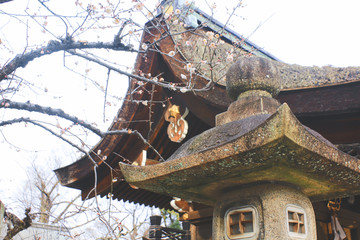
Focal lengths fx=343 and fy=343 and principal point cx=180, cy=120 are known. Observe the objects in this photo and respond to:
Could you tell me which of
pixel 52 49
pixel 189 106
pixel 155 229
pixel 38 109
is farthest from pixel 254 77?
pixel 155 229

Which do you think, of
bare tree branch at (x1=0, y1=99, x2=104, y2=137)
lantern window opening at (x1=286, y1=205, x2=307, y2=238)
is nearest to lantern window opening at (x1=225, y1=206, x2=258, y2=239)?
lantern window opening at (x1=286, y1=205, x2=307, y2=238)

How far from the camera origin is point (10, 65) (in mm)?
3096

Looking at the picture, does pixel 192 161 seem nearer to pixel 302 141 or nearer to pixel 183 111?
pixel 302 141

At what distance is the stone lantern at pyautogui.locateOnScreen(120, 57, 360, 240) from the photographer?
5.20 feet

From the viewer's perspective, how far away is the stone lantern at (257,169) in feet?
5.20

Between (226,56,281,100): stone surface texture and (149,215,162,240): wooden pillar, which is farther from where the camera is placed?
(149,215,162,240): wooden pillar

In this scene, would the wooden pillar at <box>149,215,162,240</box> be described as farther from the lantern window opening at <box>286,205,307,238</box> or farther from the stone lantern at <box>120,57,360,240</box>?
the lantern window opening at <box>286,205,307,238</box>

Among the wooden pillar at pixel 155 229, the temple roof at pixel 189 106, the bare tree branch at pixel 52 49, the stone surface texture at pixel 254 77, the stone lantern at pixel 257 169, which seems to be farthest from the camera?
the wooden pillar at pixel 155 229

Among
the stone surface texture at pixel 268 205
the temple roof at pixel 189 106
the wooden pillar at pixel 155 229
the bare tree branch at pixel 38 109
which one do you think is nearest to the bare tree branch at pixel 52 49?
the bare tree branch at pixel 38 109

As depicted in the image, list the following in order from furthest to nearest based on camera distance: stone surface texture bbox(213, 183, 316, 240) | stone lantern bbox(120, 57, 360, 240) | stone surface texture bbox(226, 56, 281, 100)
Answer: stone surface texture bbox(226, 56, 281, 100)
stone surface texture bbox(213, 183, 316, 240)
stone lantern bbox(120, 57, 360, 240)

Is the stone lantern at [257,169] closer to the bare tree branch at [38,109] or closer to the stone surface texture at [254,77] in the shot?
the stone surface texture at [254,77]

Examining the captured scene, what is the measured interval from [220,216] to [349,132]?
5.72 ft

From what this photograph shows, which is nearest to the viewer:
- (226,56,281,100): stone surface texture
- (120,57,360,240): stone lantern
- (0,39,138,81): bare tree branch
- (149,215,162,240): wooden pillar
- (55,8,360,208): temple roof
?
(120,57,360,240): stone lantern

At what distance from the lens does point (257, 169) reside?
179 cm
